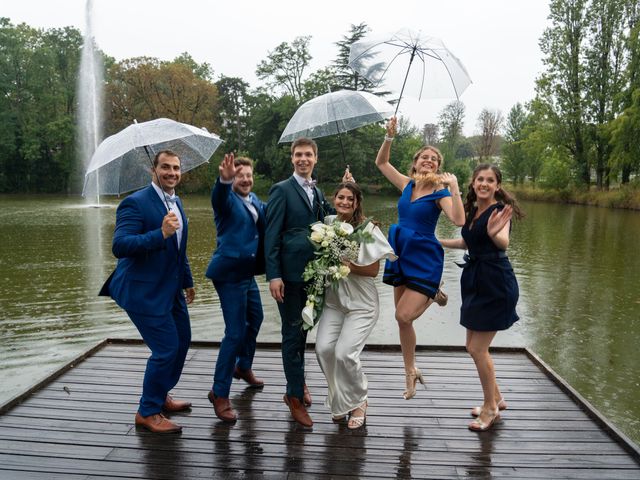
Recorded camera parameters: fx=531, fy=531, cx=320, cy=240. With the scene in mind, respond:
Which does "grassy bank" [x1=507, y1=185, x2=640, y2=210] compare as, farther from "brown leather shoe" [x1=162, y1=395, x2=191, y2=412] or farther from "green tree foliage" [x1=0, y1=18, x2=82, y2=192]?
"green tree foliage" [x1=0, y1=18, x2=82, y2=192]

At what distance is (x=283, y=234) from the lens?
13.1 feet

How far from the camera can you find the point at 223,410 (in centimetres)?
404

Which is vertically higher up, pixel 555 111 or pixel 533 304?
pixel 555 111

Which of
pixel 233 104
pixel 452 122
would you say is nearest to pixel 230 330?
pixel 233 104

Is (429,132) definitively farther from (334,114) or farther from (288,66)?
(334,114)

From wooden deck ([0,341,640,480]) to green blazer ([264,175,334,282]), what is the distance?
1215mm

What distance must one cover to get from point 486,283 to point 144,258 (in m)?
2.51

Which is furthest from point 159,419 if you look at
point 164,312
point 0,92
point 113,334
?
point 0,92

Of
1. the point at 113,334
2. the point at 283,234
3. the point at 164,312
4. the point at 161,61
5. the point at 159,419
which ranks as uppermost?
the point at 161,61

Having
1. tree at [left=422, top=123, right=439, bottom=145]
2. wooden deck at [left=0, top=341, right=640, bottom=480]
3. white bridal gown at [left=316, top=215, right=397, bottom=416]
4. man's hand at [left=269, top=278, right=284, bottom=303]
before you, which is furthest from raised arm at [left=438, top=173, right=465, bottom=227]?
tree at [left=422, top=123, right=439, bottom=145]

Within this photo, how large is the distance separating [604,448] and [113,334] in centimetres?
680

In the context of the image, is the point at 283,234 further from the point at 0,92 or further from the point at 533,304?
the point at 0,92

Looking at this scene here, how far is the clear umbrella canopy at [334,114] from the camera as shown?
183 inches

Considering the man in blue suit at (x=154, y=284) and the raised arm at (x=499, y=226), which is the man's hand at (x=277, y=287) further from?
the raised arm at (x=499, y=226)
